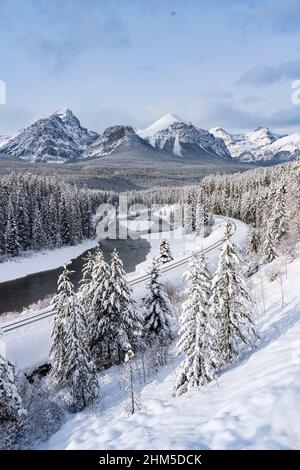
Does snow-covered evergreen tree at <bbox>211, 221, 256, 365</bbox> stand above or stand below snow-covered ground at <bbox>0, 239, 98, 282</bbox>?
above

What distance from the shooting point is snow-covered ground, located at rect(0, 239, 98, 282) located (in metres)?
58.8

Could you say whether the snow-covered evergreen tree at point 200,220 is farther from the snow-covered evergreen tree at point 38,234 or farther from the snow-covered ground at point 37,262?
the snow-covered evergreen tree at point 38,234

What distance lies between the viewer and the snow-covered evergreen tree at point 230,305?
54.3 feet

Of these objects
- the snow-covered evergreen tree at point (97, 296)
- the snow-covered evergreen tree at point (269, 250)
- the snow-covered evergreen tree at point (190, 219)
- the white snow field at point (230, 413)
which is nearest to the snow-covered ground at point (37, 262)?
the snow-covered evergreen tree at point (97, 296)

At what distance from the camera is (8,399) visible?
16062 millimetres

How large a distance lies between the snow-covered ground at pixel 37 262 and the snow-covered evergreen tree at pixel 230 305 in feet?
154

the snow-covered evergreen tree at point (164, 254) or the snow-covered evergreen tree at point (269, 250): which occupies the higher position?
the snow-covered evergreen tree at point (269, 250)

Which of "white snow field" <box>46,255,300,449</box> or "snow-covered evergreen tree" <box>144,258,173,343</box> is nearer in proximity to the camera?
"white snow field" <box>46,255,300,449</box>

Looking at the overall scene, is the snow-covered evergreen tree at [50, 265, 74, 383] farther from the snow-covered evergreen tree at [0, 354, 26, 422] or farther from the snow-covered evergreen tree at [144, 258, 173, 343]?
the snow-covered evergreen tree at [144, 258, 173, 343]

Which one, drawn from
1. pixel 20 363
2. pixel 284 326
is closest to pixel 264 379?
pixel 284 326

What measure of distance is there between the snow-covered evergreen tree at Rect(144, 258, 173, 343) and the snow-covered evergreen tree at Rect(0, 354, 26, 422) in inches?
519

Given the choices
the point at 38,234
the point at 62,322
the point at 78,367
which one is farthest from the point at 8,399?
the point at 38,234

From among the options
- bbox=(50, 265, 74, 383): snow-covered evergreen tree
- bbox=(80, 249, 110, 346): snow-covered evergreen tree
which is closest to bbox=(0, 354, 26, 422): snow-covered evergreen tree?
bbox=(50, 265, 74, 383): snow-covered evergreen tree

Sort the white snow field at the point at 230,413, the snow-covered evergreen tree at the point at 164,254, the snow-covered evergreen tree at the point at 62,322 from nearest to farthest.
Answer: the white snow field at the point at 230,413, the snow-covered evergreen tree at the point at 62,322, the snow-covered evergreen tree at the point at 164,254
